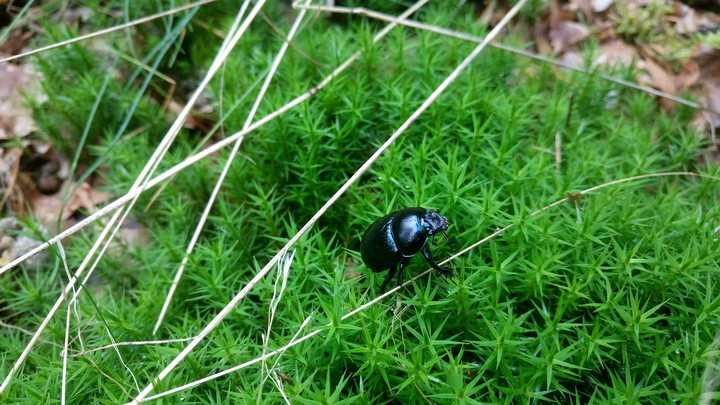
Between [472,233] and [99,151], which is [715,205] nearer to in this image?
[472,233]

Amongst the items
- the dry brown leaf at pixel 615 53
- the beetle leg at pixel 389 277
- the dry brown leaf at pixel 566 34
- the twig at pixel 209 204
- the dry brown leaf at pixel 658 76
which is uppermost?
the twig at pixel 209 204

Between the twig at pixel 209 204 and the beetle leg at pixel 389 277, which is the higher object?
the twig at pixel 209 204

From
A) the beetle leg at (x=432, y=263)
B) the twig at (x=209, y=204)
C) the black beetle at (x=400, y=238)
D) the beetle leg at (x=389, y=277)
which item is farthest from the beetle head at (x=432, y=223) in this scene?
the twig at (x=209, y=204)

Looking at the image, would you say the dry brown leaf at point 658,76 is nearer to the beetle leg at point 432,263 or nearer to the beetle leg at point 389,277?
the beetle leg at point 432,263

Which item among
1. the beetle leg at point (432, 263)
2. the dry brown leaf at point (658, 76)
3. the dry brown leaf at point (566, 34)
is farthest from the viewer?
the dry brown leaf at point (566, 34)

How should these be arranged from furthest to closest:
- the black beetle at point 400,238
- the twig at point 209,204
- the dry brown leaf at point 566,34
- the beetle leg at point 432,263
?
the dry brown leaf at point 566,34, the twig at point 209,204, the beetle leg at point 432,263, the black beetle at point 400,238

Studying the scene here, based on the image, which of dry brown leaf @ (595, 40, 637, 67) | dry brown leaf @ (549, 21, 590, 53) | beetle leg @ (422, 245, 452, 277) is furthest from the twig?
dry brown leaf @ (595, 40, 637, 67)

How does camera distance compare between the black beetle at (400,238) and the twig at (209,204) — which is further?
the twig at (209,204)

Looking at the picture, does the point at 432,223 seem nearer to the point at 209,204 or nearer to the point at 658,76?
the point at 209,204

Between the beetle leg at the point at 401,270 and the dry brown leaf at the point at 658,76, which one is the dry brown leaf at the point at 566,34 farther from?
the beetle leg at the point at 401,270
